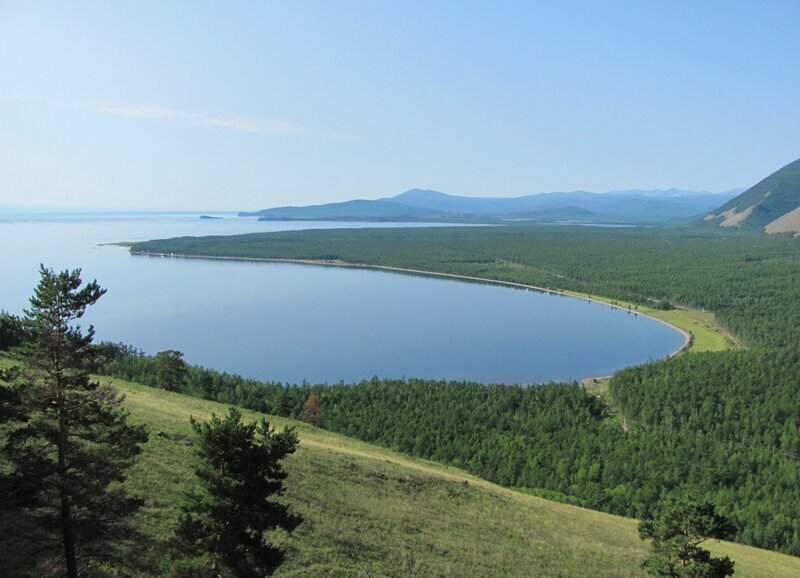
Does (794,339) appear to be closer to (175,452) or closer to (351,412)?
(351,412)

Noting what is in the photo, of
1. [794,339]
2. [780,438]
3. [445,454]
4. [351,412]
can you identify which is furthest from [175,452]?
[794,339]

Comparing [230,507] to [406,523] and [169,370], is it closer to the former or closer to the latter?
[406,523]

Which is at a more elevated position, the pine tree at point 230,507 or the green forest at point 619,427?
the pine tree at point 230,507

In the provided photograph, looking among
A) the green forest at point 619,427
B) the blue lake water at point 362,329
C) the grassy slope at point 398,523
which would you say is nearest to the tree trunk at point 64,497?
the grassy slope at point 398,523

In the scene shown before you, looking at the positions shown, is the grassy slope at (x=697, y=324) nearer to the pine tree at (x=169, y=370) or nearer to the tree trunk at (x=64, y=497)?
the pine tree at (x=169, y=370)

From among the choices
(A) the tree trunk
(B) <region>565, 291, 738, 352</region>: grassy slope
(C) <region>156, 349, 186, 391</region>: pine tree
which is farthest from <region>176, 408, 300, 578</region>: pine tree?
(B) <region>565, 291, 738, 352</region>: grassy slope

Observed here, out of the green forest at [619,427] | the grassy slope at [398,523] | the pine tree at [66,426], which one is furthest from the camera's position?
the green forest at [619,427]
